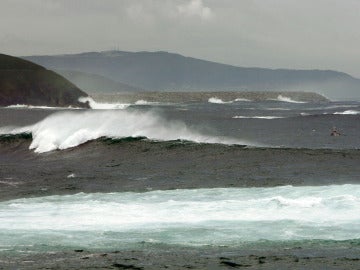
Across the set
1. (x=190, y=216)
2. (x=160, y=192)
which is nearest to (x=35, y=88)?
(x=160, y=192)

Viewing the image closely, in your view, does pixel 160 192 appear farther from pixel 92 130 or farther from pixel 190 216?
pixel 92 130

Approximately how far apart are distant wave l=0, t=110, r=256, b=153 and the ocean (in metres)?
0.12

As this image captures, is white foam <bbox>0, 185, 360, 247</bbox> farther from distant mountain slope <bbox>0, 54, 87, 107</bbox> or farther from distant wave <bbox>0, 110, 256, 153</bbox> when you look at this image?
distant mountain slope <bbox>0, 54, 87, 107</bbox>

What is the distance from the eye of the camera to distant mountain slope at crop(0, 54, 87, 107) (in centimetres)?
17350

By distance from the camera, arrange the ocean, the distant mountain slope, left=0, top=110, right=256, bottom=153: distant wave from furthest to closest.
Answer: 1. the distant mountain slope
2. left=0, top=110, right=256, bottom=153: distant wave
3. the ocean

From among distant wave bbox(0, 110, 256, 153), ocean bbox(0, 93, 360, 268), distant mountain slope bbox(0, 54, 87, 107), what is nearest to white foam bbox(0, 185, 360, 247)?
ocean bbox(0, 93, 360, 268)

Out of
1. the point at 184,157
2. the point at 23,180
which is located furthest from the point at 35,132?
the point at 23,180

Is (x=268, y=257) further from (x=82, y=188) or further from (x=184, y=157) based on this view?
(x=184, y=157)

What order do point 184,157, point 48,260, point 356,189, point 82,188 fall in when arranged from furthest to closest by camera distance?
point 184,157
point 82,188
point 356,189
point 48,260

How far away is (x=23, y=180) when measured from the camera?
105 feet

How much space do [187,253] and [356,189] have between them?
11.0 metres

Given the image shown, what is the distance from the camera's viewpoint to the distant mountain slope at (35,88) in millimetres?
173500

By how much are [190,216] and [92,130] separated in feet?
101

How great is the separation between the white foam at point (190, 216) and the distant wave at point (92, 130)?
2347cm
